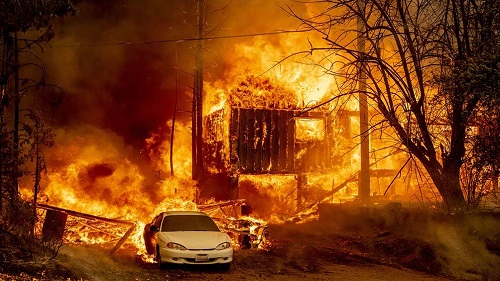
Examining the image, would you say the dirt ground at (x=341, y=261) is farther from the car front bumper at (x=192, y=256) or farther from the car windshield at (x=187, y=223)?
the car windshield at (x=187, y=223)

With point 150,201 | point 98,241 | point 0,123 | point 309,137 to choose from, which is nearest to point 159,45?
point 150,201

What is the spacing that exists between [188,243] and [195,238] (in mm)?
339

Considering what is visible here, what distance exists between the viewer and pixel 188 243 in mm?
11969

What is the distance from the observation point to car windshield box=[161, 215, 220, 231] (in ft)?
43.0

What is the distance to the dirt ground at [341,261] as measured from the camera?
35.3 feet

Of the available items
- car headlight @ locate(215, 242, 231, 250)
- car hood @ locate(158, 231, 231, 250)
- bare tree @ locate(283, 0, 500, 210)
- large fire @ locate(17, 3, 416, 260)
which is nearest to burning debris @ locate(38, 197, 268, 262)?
car hood @ locate(158, 231, 231, 250)

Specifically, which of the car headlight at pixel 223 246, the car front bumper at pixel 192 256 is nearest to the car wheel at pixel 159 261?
the car front bumper at pixel 192 256

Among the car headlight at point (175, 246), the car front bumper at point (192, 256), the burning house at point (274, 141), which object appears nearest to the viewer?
the car front bumper at point (192, 256)

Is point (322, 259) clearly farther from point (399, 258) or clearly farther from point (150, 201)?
point (150, 201)

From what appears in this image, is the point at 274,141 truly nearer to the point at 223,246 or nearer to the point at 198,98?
the point at 198,98

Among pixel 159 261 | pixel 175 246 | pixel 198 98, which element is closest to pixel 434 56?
pixel 175 246

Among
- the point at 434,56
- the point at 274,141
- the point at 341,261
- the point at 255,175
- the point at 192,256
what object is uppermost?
the point at 434,56

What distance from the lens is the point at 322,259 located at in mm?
14930

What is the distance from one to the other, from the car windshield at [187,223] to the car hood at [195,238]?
40 cm
